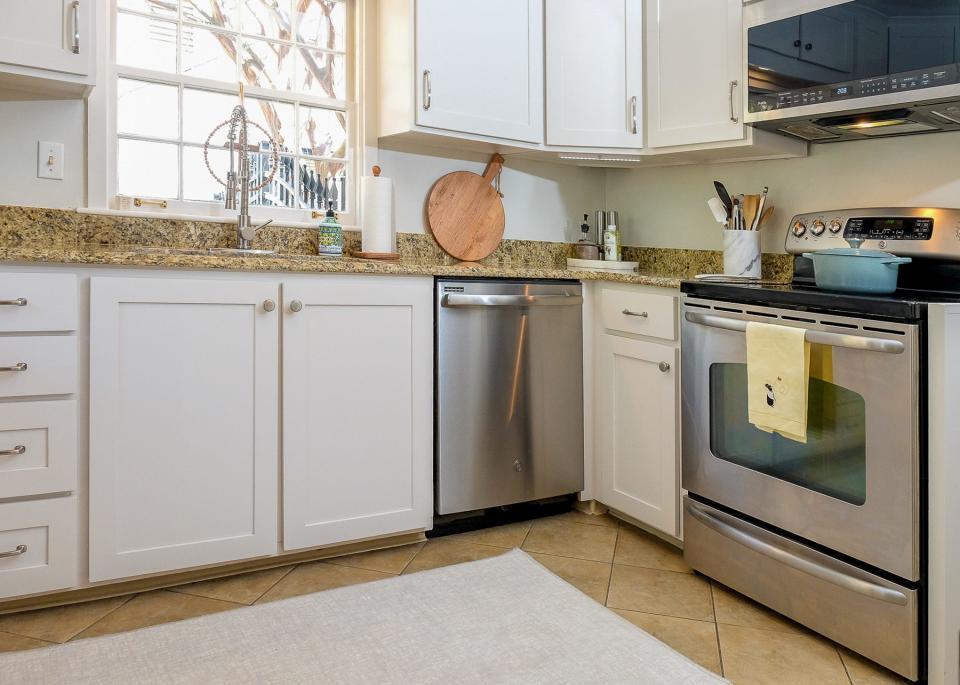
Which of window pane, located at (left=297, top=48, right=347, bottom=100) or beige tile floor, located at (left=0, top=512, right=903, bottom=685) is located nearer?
beige tile floor, located at (left=0, top=512, right=903, bottom=685)

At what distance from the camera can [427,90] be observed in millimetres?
2613

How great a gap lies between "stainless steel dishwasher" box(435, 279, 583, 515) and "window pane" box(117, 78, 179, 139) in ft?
3.72

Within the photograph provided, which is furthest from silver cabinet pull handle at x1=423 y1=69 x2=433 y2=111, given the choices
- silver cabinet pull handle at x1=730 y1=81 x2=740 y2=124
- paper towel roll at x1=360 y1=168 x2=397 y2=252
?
silver cabinet pull handle at x1=730 y1=81 x2=740 y2=124

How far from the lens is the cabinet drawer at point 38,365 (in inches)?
71.4

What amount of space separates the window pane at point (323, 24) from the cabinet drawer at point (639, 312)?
145cm

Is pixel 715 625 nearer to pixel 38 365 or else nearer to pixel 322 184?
pixel 38 365

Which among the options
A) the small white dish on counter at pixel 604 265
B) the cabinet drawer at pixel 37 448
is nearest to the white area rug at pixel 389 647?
the cabinet drawer at pixel 37 448

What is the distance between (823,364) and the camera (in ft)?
5.89

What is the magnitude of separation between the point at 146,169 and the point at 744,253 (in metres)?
2.07

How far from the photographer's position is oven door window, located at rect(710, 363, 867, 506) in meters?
1.74

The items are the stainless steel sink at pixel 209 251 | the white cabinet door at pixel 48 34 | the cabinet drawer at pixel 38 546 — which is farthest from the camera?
the stainless steel sink at pixel 209 251

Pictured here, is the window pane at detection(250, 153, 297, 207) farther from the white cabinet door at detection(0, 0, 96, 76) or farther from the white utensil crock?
the white utensil crock

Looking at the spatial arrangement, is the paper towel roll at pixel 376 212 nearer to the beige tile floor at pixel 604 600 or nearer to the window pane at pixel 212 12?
the window pane at pixel 212 12

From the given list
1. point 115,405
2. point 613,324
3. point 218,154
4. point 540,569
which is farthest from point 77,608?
point 613,324
